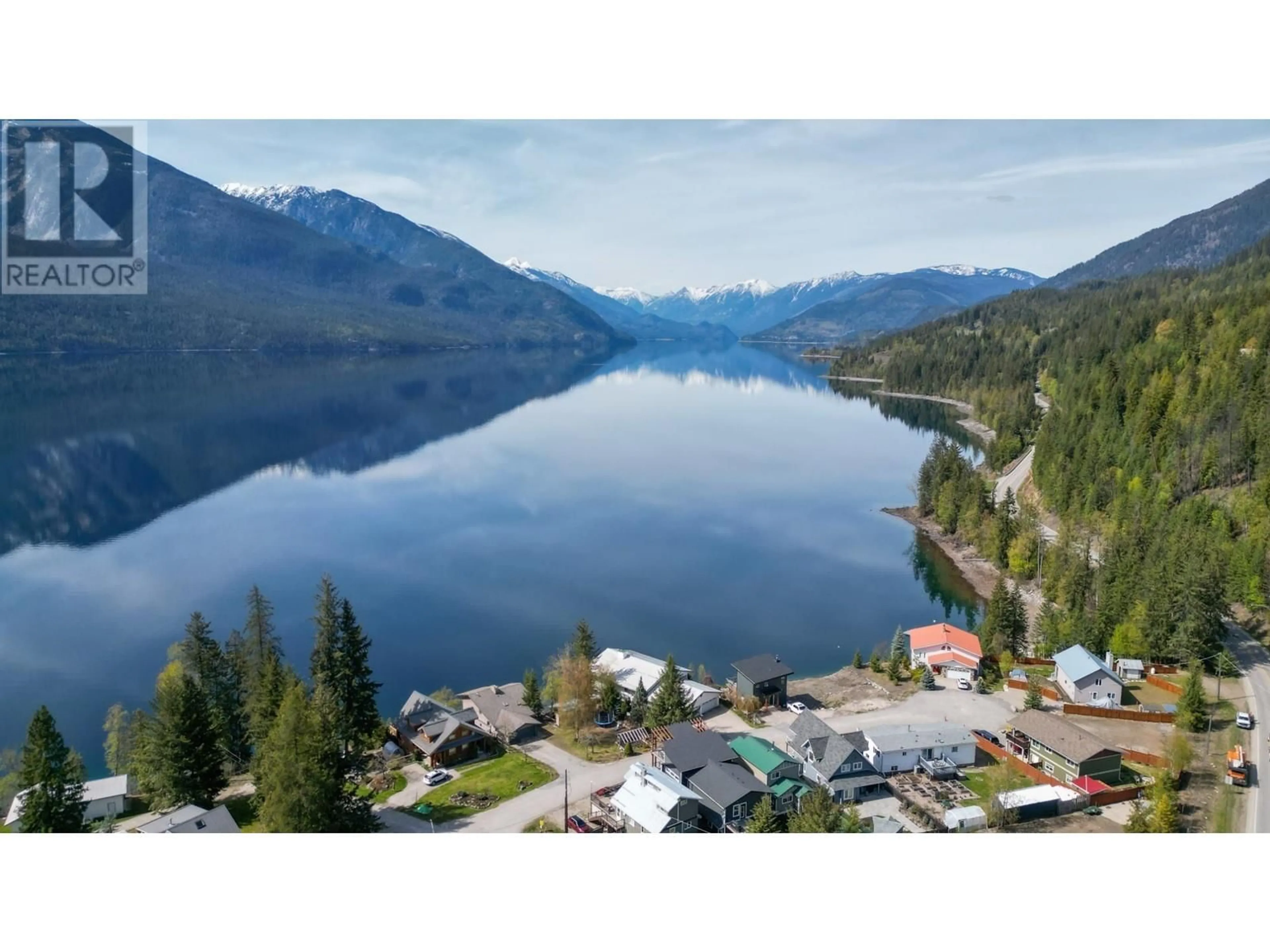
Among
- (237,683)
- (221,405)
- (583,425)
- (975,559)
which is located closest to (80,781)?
(237,683)

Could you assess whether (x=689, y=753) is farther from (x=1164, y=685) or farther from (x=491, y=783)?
(x=1164, y=685)

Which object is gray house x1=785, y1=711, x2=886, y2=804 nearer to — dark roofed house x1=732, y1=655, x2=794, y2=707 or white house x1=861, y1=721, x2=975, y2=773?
white house x1=861, y1=721, x2=975, y2=773

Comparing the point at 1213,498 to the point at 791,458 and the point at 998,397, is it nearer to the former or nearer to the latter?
the point at 791,458

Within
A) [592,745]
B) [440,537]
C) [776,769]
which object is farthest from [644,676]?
[440,537]

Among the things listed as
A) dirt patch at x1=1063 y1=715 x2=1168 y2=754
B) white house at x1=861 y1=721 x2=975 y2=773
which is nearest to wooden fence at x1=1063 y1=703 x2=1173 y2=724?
dirt patch at x1=1063 y1=715 x2=1168 y2=754

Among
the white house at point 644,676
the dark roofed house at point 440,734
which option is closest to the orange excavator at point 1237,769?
the white house at point 644,676

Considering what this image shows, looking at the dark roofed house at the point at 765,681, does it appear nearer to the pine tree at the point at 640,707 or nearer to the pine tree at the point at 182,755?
the pine tree at the point at 640,707
